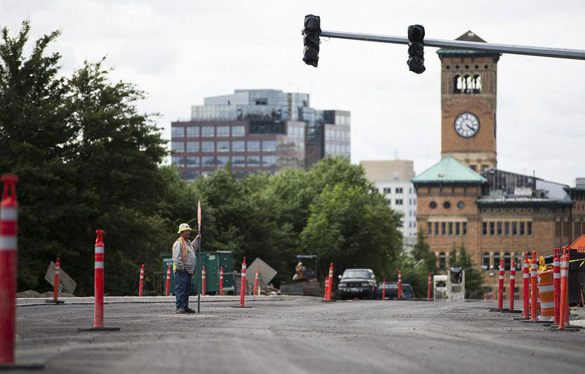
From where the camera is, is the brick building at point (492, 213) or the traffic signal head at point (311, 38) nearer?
the traffic signal head at point (311, 38)

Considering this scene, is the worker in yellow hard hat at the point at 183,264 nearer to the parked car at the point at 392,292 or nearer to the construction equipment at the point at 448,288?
the parked car at the point at 392,292

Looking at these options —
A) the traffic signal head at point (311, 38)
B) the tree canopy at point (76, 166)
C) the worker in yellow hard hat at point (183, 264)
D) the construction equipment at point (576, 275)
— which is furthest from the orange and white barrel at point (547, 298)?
the tree canopy at point (76, 166)

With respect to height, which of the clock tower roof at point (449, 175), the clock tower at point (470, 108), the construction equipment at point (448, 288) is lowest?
the construction equipment at point (448, 288)

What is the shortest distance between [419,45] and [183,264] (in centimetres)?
658

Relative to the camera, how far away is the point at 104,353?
39.8 feet

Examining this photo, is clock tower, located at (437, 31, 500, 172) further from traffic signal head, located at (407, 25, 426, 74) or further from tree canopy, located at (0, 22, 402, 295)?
traffic signal head, located at (407, 25, 426, 74)

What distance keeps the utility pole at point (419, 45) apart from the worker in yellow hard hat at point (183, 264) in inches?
183

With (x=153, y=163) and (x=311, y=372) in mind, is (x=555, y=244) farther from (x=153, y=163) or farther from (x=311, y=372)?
(x=311, y=372)

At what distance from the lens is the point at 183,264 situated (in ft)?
81.9

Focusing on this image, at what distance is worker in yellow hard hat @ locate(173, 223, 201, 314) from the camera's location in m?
25.0

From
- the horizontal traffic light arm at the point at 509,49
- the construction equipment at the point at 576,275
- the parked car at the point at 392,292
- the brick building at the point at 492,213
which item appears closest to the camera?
the horizontal traffic light arm at the point at 509,49

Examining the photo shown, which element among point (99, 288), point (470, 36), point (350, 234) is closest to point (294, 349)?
point (99, 288)

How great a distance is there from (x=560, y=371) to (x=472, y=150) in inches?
5841

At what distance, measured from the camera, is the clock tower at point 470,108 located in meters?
158
